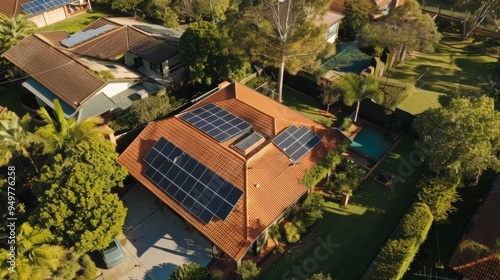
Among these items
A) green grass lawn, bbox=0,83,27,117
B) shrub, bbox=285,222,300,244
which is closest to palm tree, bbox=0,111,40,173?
green grass lawn, bbox=0,83,27,117

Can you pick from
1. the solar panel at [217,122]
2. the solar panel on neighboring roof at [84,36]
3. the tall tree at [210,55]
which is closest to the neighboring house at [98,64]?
the solar panel on neighboring roof at [84,36]

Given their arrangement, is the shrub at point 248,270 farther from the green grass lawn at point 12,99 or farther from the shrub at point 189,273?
the green grass lawn at point 12,99

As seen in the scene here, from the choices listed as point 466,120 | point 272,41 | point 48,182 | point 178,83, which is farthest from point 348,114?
point 48,182

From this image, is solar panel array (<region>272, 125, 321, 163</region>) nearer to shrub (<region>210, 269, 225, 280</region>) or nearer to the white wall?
shrub (<region>210, 269, 225, 280</region>)

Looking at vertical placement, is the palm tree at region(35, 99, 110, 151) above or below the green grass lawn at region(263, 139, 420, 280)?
above

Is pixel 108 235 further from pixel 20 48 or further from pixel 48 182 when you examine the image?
pixel 20 48

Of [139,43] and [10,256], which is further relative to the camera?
[139,43]
